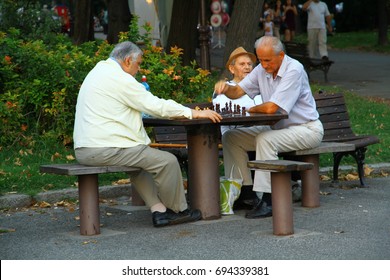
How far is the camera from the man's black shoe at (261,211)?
30.4ft

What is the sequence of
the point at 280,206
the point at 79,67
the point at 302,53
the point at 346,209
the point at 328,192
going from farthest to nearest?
the point at 302,53, the point at 79,67, the point at 328,192, the point at 346,209, the point at 280,206

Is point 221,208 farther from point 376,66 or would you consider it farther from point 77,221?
point 376,66

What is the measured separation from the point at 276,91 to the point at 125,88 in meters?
1.47

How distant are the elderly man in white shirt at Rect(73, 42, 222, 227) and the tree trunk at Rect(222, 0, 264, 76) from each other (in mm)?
9452

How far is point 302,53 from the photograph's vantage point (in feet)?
75.3

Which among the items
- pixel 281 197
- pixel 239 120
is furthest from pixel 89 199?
pixel 281 197

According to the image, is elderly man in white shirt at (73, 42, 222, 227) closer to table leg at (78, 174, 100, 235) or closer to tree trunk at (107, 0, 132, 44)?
table leg at (78, 174, 100, 235)

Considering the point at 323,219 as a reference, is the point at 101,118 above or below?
above

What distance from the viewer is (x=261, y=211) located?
927 centimetres

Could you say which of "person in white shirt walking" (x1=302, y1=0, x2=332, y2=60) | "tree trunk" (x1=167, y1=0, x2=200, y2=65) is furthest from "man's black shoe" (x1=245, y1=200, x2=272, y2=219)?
"person in white shirt walking" (x1=302, y1=0, x2=332, y2=60)

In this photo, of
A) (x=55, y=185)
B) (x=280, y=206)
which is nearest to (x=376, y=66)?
(x=55, y=185)

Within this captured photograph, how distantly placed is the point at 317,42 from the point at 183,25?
23.2 feet

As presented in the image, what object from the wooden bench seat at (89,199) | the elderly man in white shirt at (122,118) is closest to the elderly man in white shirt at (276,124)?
the elderly man in white shirt at (122,118)

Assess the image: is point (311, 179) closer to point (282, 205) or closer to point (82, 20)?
point (282, 205)
